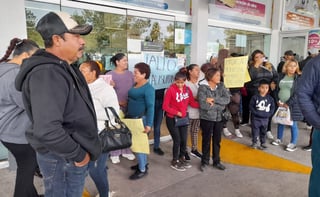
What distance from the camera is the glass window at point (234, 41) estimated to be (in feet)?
18.8

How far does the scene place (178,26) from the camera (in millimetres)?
4953

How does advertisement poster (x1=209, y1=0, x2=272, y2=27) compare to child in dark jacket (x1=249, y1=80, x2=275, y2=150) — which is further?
advertisement poster (x1=209, y1=0, x2=272, y2=27)

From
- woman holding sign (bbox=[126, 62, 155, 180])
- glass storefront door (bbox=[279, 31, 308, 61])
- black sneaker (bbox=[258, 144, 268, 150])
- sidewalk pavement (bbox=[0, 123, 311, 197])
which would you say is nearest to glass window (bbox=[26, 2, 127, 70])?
woman holding sign (bbox=[126, 62, 155, 180])

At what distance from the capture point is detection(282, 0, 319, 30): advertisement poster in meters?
7.48

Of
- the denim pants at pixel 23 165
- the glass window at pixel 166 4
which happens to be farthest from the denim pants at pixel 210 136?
the glass window at pixel 166 4

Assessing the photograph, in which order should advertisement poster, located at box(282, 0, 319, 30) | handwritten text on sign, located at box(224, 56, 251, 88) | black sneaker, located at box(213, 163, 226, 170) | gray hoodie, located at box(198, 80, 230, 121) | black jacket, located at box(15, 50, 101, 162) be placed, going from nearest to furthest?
black jacket, located at box(15, 50, 101, 162), gray hoodie, located at box(198, 80, 230, 121), black sneaker, located at box(213, 163, 226, 170), handwritten text on sign, located at box(224, 56, 251, 88), advertisement poster, located at box(282, 0, 319, 30)

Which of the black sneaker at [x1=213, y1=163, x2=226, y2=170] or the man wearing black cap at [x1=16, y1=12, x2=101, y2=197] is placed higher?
the man wearing black cap at [x1=16, y1=12, x2=101, y2=197]

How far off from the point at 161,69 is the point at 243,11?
3380mm

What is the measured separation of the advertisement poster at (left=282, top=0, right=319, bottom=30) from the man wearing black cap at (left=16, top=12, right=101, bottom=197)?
24.4ft

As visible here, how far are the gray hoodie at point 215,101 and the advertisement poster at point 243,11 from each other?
2.33m

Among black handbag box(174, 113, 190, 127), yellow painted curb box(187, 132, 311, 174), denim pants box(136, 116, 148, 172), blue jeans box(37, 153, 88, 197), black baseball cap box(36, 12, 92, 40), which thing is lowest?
yellow painted curb box(187, 132, 311, 174)

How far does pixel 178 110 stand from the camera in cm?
338

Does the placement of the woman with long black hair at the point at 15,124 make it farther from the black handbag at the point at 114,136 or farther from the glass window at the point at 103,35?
the glass window at the point at 103,35

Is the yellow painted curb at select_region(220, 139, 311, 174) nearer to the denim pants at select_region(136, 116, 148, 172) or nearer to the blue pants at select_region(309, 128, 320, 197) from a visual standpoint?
the denim pants at select_region(136, 116, 148, 172)
